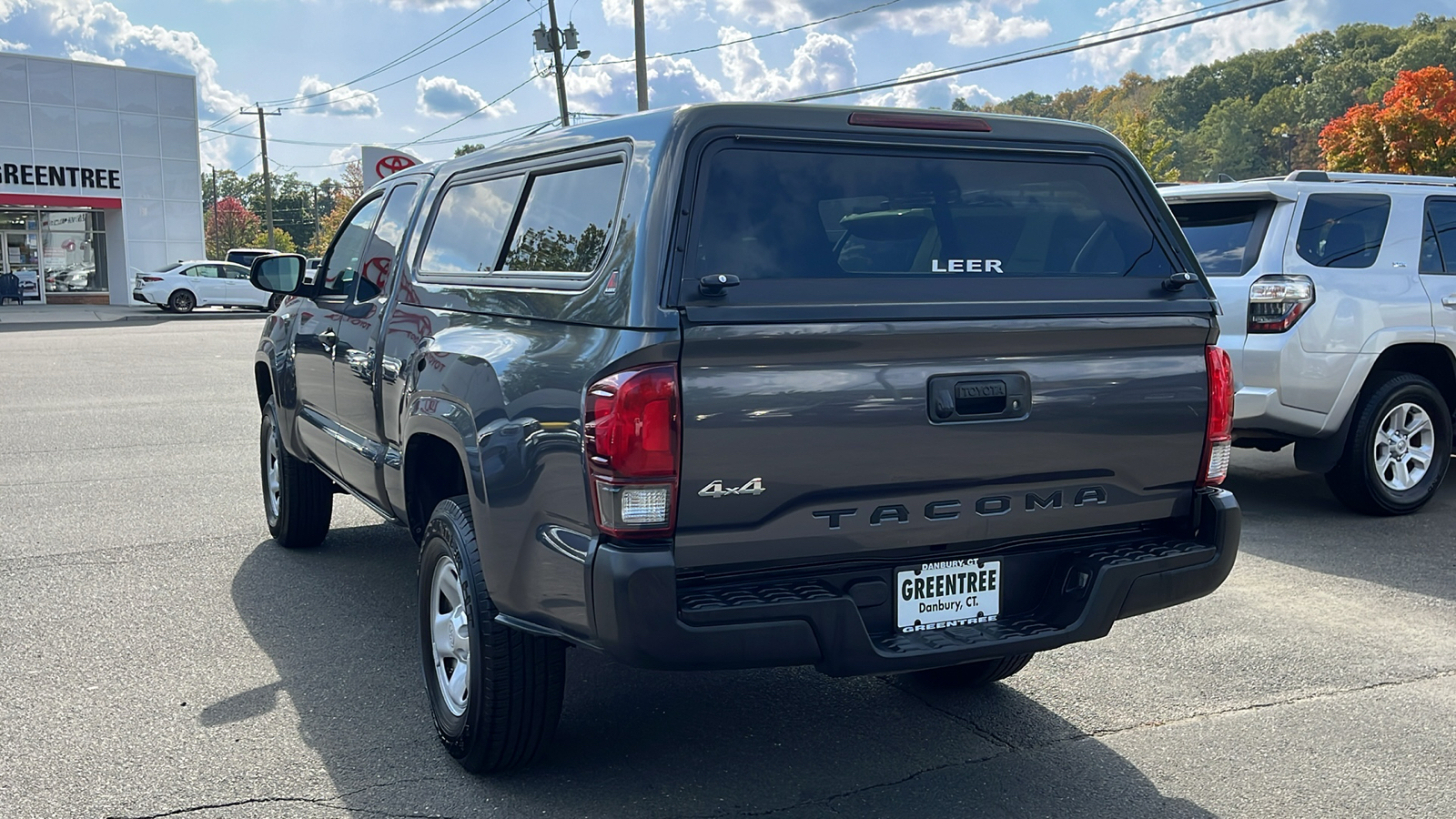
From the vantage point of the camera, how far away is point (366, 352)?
5098mm

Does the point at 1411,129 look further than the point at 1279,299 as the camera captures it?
Yes

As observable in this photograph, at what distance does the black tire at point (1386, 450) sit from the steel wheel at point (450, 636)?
18.2ft

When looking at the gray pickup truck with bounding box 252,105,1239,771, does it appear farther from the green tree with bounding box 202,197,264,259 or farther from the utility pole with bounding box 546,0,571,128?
the green tree with bounding box 202,197,264,259

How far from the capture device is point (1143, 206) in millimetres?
4023

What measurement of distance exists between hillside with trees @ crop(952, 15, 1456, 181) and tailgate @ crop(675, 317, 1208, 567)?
66532mm

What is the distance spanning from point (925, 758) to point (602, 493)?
158cm

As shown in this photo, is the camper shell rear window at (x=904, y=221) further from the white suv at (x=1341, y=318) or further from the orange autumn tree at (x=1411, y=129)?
the orange autumn tree at (x=1411, y=129)

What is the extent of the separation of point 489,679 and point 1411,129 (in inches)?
1104

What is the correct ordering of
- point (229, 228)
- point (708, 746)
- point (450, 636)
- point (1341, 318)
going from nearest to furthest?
point (450, 636), point (708, 746), point (1341, 318), point (229, 228)

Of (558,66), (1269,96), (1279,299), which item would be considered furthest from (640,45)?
(1269,96)

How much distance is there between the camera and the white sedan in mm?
33875

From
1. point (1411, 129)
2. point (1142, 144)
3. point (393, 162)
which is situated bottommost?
point (393, 162)

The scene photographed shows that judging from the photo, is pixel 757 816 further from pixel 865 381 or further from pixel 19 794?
pixel 19 794

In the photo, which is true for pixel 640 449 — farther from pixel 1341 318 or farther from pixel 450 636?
pixel 1341 318
